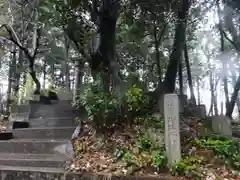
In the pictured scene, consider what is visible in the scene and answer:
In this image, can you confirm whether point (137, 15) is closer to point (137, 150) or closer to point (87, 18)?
point (87, 18)

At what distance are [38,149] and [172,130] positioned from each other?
301cm

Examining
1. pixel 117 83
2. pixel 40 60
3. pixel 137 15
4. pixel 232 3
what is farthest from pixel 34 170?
pixel 40 60

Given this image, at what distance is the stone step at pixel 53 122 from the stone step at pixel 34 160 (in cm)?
145

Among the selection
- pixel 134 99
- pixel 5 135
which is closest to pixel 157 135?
pixel 134 99

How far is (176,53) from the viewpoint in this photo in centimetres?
799

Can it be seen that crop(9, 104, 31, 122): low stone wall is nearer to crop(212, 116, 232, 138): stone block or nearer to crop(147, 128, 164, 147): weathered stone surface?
crop(147, 128, 164, 147): weathered stone surface

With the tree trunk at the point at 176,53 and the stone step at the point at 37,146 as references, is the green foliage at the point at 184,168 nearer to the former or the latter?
the stone step at the point at 37,146

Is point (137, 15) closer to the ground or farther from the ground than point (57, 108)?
farther from the ground

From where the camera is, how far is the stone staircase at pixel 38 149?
5.11 meters

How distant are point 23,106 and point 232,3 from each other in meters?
7.05

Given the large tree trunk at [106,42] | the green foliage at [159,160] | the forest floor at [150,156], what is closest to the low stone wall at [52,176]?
the forest floor at [150,156]

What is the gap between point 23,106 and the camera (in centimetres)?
830

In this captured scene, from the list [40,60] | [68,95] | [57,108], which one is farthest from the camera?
[40,60]

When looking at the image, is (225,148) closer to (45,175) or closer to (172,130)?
(172,130)
